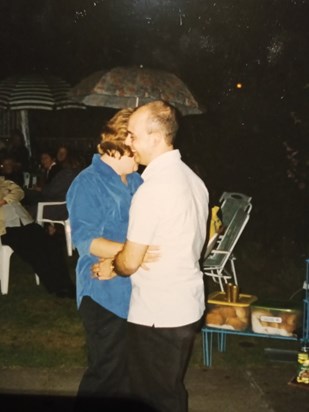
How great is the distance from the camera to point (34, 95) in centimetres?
1091

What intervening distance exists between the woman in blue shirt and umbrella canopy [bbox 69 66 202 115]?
4304mm

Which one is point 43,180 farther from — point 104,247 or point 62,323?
point 104,247

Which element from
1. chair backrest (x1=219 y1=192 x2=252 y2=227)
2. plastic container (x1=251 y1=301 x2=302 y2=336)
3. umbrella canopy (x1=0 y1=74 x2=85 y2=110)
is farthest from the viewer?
umbrella canopy (x1=0 y1=74 x2=85 y2=110)

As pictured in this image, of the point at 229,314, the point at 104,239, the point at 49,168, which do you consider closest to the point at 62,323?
the point at 229,314

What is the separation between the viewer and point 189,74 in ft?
43.5

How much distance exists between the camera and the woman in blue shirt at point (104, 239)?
9.65 feet

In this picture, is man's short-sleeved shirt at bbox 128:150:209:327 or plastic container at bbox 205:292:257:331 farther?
plastic container at bbox 205:292:257:331

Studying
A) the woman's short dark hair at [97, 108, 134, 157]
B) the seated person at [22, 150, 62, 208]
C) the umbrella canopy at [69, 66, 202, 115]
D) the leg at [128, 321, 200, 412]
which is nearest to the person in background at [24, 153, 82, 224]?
the seated person at [22, 150, 62, 208]

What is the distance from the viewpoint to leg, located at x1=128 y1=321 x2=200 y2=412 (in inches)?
106

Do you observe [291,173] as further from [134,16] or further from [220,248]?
[134,16]

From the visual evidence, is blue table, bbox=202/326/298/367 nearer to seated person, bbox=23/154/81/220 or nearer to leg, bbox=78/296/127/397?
leg, bbox=78/296/127/397

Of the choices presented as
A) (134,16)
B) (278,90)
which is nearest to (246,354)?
(278,90)

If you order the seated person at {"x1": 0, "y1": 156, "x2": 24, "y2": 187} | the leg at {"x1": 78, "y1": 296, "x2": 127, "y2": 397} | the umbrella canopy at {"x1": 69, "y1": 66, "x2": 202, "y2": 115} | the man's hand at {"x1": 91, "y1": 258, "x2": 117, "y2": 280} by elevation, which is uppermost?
the umbrella canopy at {"x1": 69, "y1": 66, "x2": 202, "y2": 115}

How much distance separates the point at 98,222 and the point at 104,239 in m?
0.11
